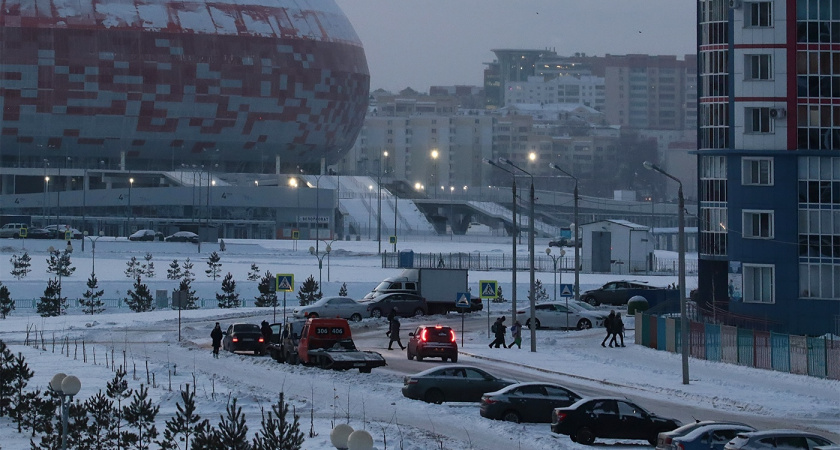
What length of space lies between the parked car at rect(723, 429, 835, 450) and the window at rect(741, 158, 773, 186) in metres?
30.4

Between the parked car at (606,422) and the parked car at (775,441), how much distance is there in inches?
149

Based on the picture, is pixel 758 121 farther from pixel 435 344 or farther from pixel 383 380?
pixel 383 380

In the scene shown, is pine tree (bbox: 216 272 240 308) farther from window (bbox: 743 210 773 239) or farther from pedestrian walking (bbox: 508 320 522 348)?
window (bbox: 743 210 773 239)

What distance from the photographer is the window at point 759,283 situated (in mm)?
51219

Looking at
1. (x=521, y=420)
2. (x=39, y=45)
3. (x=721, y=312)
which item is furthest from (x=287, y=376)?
(x=39, y=45)

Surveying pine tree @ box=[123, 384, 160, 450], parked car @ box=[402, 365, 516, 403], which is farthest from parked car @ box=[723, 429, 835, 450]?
pine tree @ box=[123, 384, 160, 450]

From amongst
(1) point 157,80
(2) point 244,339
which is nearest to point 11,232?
(1) point 157,80

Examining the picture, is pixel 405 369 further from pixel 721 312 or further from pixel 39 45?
pixel 39 45

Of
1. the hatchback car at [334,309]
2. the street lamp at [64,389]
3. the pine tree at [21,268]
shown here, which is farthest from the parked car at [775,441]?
the pine tree at [21,268]

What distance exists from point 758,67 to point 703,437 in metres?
32.0

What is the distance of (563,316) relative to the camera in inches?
2128

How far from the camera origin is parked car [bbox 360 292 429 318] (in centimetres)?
5703

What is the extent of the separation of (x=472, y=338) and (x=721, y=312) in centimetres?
908

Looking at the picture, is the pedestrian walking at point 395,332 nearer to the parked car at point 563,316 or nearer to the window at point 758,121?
the parked car at point 563,316
